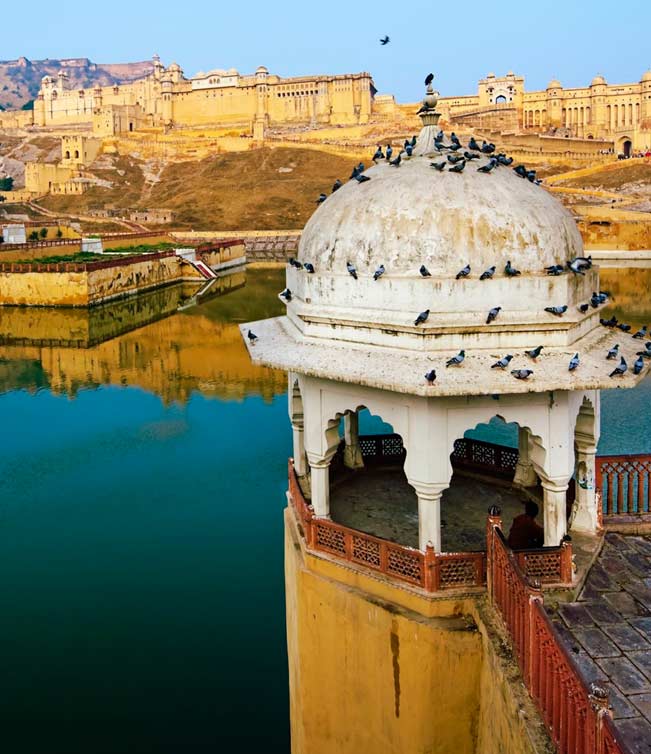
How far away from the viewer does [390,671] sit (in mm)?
4605

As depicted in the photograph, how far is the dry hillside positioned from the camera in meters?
61.6

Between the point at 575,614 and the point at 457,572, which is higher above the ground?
the point at 457,572


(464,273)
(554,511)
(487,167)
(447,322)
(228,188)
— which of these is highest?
(228,188)

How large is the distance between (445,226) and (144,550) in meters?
6.84

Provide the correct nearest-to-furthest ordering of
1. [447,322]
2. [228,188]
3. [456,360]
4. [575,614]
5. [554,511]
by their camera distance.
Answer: [575,614] → [456,360] → [447,322] → [554,511] → [228,188]

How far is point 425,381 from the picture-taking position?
14.5 feet

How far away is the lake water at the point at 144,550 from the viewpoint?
715cm

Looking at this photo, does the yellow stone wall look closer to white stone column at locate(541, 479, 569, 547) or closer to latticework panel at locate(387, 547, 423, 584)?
latticework panel at locate(387, 547, 423, 584)

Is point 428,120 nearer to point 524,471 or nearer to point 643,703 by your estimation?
point 524,471

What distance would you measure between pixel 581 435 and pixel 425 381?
173 cm

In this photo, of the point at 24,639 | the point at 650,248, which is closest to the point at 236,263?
the point at 650,248

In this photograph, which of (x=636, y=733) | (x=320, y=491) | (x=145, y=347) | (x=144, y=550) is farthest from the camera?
(x=145, y=347)

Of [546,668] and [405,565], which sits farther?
[405,565]

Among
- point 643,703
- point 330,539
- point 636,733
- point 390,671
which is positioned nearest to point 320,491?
point 330,539
